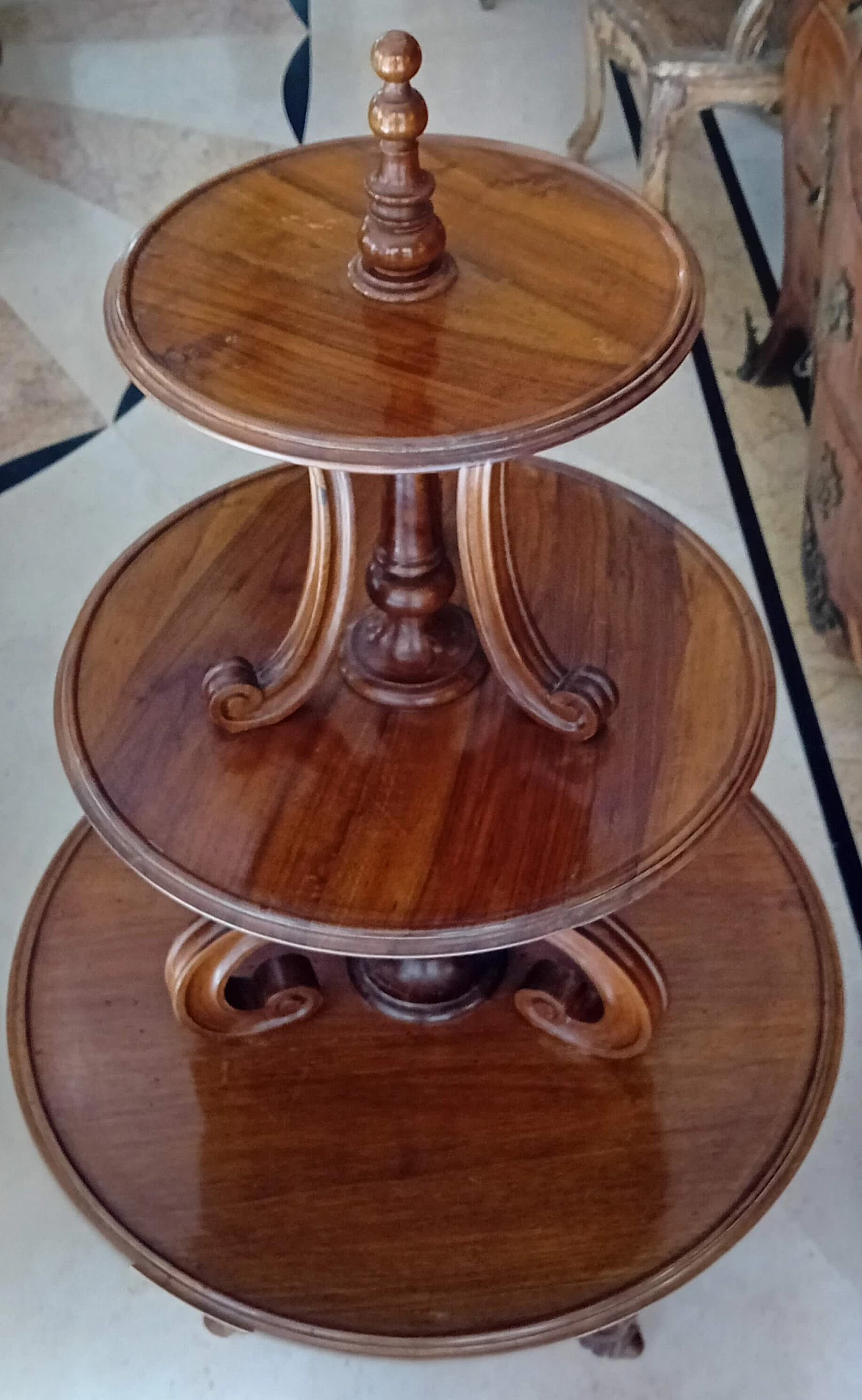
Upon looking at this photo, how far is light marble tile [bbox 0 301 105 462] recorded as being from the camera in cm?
165

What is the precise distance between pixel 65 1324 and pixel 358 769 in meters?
0.57

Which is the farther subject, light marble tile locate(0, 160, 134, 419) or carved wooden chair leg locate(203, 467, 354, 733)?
light marble tile locate(0, 160, 134, 419)

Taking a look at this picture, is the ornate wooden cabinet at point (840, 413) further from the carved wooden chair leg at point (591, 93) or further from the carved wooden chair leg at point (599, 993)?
the carved wooden chair leg at point (591, 93)

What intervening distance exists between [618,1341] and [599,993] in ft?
0.92

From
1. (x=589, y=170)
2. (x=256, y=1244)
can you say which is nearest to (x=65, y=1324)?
(x=256, y=1244)

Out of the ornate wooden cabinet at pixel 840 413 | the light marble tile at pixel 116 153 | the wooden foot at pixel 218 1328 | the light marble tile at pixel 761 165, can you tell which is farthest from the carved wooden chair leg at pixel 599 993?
the light marble tile at pixel 116 153

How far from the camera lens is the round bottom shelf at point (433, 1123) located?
2.53ft

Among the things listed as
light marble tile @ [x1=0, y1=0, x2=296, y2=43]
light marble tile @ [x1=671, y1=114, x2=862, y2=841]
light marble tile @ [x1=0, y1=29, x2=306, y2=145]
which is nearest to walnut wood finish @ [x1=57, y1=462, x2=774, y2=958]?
light marble tile @ [x1=671, y1=114, x2=862, y2=841]

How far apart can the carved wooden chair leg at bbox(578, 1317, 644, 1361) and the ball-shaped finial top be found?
80cm

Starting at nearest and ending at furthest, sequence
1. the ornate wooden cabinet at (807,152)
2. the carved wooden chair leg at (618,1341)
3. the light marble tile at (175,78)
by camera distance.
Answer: the carved wooden chair leg at (618,1341) < the ornate wooden cabinet at (807,152) < the light marble tile at (175,78)

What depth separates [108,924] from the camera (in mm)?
968

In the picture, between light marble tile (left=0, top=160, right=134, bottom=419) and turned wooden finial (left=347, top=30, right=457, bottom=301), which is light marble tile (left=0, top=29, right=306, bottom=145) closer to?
light marble tile (left=0, top=160, right=134, bottom=419)

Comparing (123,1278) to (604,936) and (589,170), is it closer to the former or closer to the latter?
(604,936)

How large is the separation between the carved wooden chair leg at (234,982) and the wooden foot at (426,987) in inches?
1.9
